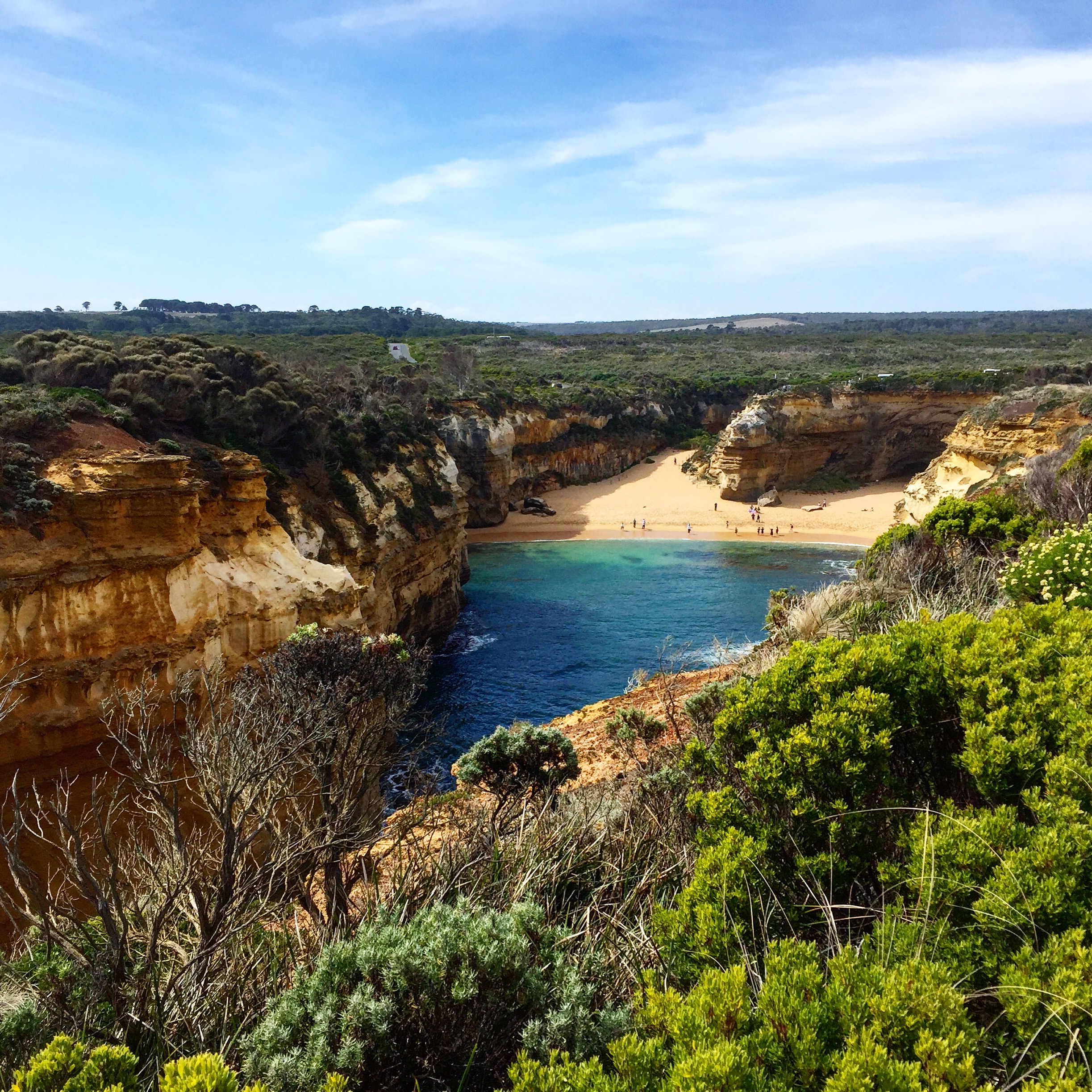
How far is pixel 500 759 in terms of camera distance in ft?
33.8

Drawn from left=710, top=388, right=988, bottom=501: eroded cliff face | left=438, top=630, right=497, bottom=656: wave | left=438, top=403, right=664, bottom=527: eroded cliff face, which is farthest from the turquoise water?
left=710, top=388, right=988, bottom=501: eroded cliff face

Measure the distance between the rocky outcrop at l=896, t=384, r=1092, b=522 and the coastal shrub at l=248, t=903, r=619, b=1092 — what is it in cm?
2718

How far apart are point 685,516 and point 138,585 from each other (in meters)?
42.1

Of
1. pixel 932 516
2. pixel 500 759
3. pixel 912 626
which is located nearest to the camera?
pixel 912 626

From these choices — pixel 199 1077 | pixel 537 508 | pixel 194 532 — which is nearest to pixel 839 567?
pixel 537 508

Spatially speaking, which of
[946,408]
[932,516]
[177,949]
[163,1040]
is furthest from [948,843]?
[946,408]

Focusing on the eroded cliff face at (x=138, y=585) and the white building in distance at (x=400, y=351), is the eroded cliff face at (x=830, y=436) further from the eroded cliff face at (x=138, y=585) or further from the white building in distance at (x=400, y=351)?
the eroded cliff face at (x=138, y=585)

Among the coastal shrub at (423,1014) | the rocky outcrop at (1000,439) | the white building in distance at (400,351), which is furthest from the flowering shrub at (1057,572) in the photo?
the white building in distance at (400,351)

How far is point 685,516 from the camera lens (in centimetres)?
5341

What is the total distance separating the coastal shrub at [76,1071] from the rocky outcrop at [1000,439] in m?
28.9

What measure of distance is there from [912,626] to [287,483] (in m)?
21.0

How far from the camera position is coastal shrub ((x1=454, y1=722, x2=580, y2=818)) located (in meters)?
10.2

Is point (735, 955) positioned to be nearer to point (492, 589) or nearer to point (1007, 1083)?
point (1007, 1083)

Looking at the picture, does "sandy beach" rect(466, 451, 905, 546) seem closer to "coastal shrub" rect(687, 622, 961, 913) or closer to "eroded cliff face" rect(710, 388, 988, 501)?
"eroded cliff face" rect(710, 388, 988, 501)
